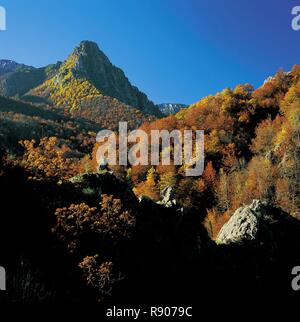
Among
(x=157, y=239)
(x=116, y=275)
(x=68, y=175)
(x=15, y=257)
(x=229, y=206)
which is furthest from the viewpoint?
(x=229, y=206)

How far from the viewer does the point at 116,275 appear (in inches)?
519

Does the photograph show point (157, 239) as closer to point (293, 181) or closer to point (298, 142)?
point (293, 181)

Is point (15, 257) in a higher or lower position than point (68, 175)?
lower

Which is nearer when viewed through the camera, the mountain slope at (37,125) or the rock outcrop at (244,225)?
the rock outcrop at (244,225)

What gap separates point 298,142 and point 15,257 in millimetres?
77139

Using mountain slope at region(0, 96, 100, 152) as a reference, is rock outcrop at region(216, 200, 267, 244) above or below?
below

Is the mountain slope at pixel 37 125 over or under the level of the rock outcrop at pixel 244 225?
over

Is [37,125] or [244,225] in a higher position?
[37,125]

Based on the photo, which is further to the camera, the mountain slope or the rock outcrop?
the mountain slope

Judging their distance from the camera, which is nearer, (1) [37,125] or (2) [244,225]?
(2) [244,225]

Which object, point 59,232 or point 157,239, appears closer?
point 59,232
